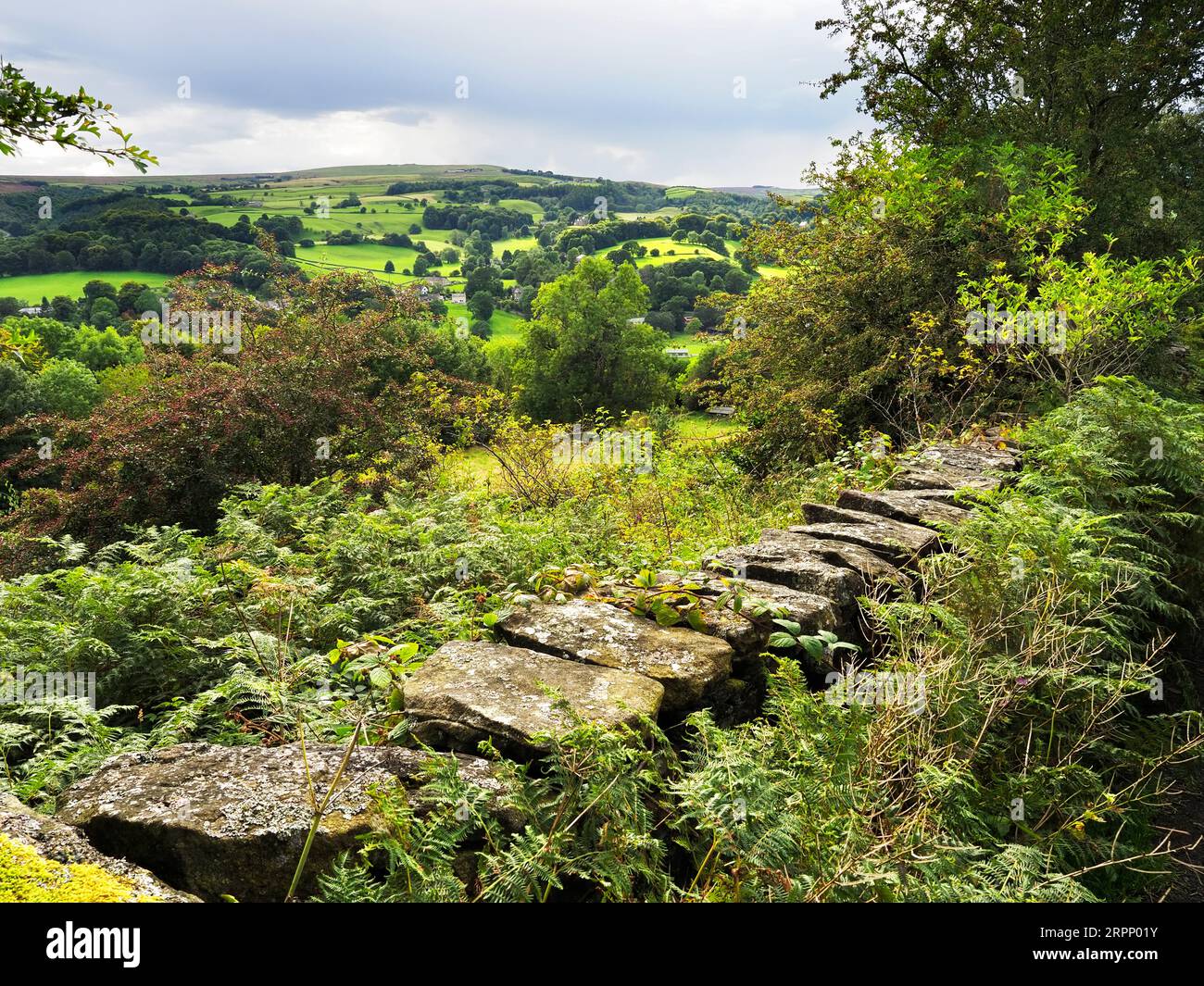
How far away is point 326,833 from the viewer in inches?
Result: 79.2

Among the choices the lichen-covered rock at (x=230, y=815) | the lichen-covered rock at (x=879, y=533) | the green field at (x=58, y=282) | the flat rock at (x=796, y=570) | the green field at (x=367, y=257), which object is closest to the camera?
the lichen-covered rock at (x=230, y=815)

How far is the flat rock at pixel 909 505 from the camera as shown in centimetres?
514

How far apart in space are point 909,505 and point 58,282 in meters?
67.5

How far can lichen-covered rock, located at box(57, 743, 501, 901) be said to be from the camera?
1.99 m

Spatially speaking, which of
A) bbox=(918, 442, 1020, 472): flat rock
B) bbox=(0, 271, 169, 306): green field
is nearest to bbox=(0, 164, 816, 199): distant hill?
bbox=(0, 271, 169, 306): green field

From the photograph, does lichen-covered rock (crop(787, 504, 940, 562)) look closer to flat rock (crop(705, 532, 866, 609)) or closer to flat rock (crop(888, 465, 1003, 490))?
flat rock (crop(705, 532, 866, 609))

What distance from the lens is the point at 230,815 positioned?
2.05 m

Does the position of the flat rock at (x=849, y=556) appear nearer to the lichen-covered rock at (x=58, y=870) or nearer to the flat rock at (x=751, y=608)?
the flat rock at (x=751, y=608)

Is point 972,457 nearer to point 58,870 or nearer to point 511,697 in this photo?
point 511,697

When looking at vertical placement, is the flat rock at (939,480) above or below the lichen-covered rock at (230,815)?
above

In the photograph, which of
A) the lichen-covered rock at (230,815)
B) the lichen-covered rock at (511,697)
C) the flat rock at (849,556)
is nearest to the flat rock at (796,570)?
the flat rock at (849,556)

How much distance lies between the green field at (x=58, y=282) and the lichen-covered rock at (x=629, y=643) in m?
58.1
